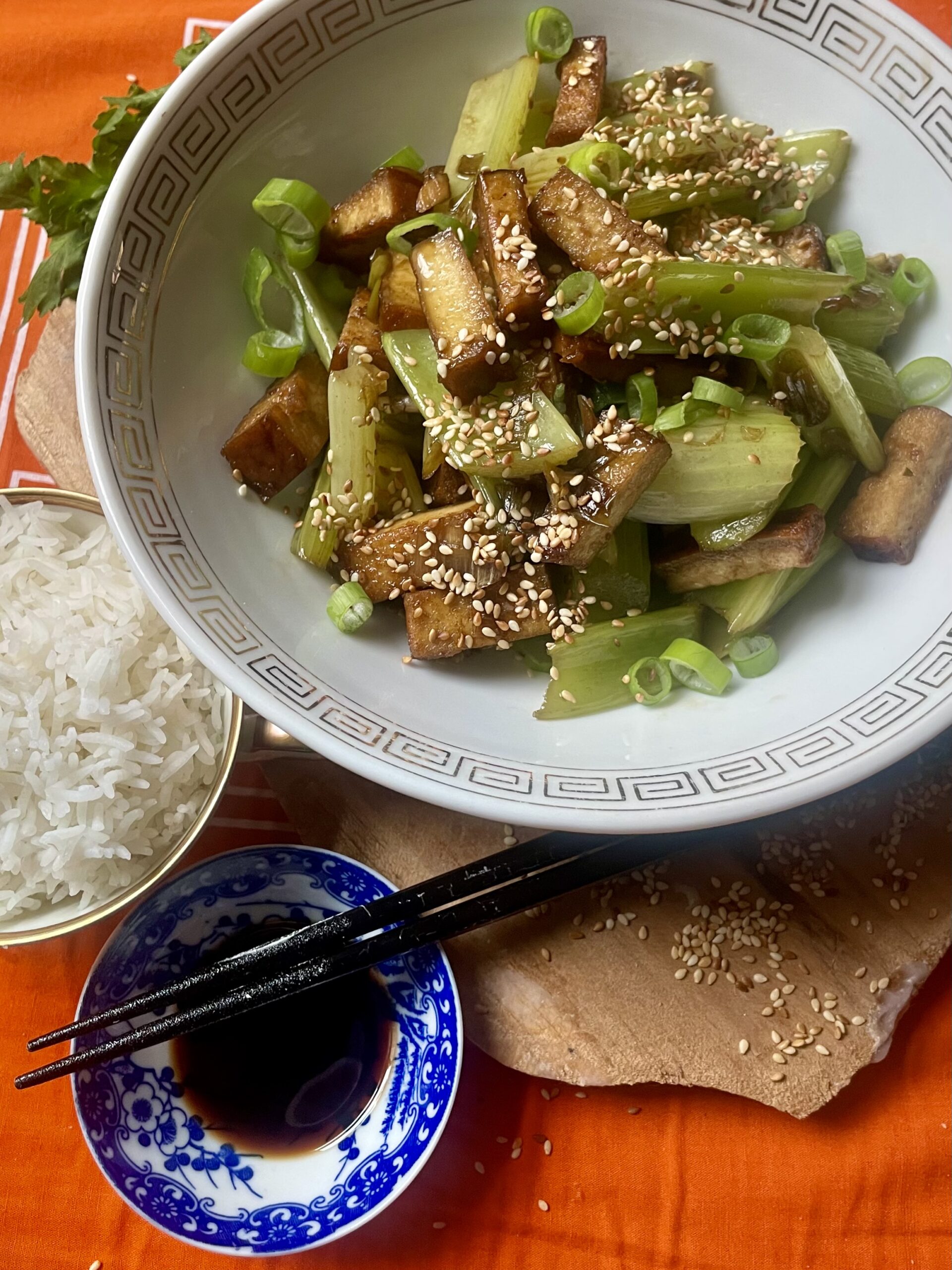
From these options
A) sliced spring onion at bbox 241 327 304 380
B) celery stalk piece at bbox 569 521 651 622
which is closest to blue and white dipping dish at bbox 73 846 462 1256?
celery stalk piece at bbox 569 521 651 622

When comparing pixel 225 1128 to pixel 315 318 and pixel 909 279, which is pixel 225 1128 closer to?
pixel 315 318

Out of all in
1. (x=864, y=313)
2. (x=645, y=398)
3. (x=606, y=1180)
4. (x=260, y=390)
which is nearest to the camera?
(x=645, y=398)

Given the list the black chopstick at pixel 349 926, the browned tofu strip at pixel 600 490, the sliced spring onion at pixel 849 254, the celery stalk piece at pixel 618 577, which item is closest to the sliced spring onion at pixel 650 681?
the celery stalk piece at pixel 618 577

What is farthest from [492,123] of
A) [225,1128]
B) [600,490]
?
[225,1128]

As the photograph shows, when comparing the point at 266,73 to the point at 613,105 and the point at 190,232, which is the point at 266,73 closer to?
the point at 190,232

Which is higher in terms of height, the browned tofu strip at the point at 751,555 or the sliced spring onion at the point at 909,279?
the sliced spring onion at the point at 909,279

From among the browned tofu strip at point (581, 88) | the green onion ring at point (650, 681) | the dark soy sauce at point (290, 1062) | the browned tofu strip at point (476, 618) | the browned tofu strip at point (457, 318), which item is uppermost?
the browned tofu strip at point (581, 88)

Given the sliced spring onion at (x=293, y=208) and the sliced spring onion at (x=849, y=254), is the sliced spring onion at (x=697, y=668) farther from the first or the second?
the sliced spring onion at (x=293, y=208)
